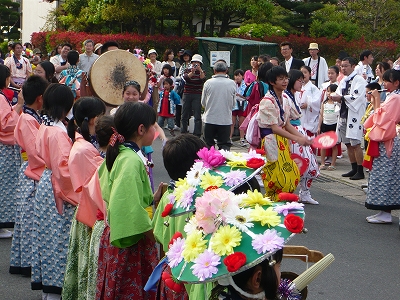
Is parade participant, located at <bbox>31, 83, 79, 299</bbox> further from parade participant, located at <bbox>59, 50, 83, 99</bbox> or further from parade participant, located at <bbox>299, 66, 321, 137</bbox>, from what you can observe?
parade participant, located at <bbox>299, 66, 321, 137</bbox>

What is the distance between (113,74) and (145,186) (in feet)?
11.2

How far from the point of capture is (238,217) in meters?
2.56

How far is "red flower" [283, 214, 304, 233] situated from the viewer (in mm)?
2469

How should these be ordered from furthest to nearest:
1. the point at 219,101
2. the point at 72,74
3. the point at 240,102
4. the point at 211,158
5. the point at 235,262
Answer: the point at 240,102, the point at 219,101, the point at 72,74, the point at 211,158, the point at 235,262

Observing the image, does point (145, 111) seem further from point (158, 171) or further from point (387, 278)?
point (158, 171)

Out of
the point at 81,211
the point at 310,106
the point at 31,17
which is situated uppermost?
the point at 31,17

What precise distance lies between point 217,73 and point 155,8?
13222 millimetres

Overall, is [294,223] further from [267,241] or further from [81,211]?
[81,211]

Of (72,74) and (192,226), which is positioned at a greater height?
(192,226)

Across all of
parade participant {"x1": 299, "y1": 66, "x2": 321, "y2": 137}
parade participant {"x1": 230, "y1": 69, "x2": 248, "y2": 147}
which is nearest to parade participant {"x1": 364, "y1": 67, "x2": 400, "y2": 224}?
parade participant {"x1": 299, "y1": 66, "x2": 321, "y2": 137}

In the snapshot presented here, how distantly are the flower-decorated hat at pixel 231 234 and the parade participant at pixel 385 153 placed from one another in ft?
17.6

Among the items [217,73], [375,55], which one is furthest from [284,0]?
[217,73]

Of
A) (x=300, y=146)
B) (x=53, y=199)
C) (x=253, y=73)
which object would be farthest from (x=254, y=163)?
(x=253, y=73)

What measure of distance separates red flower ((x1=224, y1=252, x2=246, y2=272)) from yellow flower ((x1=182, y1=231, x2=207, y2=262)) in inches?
5.8
